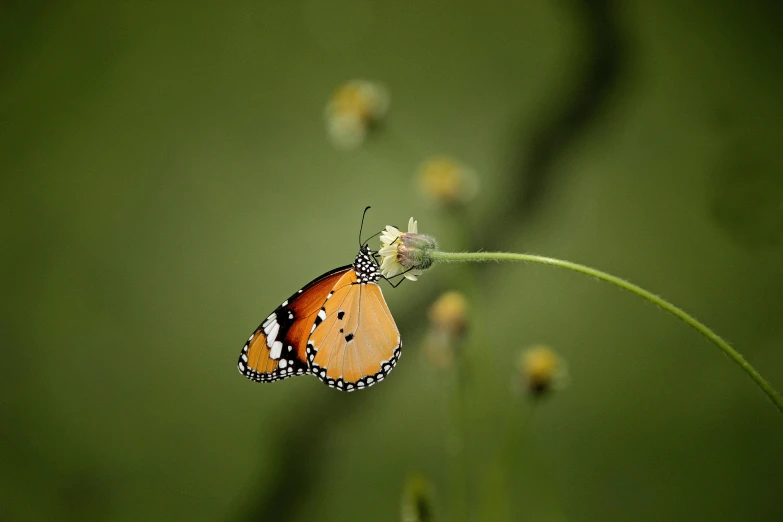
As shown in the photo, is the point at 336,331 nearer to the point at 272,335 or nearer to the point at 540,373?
the point at 272,335

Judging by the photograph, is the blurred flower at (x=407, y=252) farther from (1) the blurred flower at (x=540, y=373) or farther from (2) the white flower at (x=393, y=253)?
(1) the blurred flower at (x=540, y=373)

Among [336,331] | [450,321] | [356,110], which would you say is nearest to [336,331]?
[336,331]

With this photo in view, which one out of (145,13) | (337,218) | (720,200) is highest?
(145,13)

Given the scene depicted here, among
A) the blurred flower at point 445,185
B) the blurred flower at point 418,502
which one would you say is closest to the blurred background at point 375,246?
the blurred flower at point 445,185

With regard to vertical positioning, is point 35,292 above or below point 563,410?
above

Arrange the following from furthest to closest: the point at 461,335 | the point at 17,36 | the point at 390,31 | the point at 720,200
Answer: the point at 17,36
the point at 390,31
the point at 720,200
the point at 461,335

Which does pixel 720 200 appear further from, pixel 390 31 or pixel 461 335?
pixel 390 31

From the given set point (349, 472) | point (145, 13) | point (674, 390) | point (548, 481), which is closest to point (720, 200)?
point (674, 390)

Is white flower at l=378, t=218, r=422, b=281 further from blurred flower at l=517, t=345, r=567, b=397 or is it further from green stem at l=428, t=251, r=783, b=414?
blurred flower at l=517, t=345, r=567, b=397
